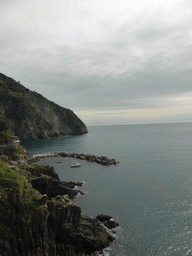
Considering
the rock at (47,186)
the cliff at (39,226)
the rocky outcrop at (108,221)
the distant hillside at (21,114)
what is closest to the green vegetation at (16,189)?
the cliff at (39,226)

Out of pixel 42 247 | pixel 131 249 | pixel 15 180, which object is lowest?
pixel 131 249

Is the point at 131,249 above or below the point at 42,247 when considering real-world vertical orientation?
below

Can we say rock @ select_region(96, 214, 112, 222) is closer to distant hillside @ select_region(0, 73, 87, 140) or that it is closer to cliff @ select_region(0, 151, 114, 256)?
cliff @ select_region(0, 151, 114, 256)

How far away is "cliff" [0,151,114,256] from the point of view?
587 inches

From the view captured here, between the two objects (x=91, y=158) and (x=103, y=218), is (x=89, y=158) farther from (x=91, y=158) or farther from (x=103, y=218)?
(x=103, y=218)

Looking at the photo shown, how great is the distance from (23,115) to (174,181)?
131 metres

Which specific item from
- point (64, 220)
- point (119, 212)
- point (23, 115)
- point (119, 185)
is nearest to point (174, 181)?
point (119, 185)

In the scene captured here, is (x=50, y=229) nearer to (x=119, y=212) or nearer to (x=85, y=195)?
(x=119, y=212)

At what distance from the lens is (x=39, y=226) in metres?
16.2

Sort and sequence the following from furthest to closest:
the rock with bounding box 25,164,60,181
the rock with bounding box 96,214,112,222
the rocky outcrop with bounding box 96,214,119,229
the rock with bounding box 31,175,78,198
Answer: the rock with bounding box 25,164,60,181, the rock with bounding box 31,175,78,198, the rock with bounding box 96,214,112,222, the rocky outcrop with bounding box 96,214,119,229

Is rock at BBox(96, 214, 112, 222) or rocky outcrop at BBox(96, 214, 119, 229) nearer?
rocky outcrop at BBox(96, 214, 119, 229)

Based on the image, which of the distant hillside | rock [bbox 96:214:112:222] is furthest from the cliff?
the distant hillside

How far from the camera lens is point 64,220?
19312mm

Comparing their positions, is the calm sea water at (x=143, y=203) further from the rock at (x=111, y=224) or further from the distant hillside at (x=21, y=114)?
the distant hillside at (x=21, y=114)
